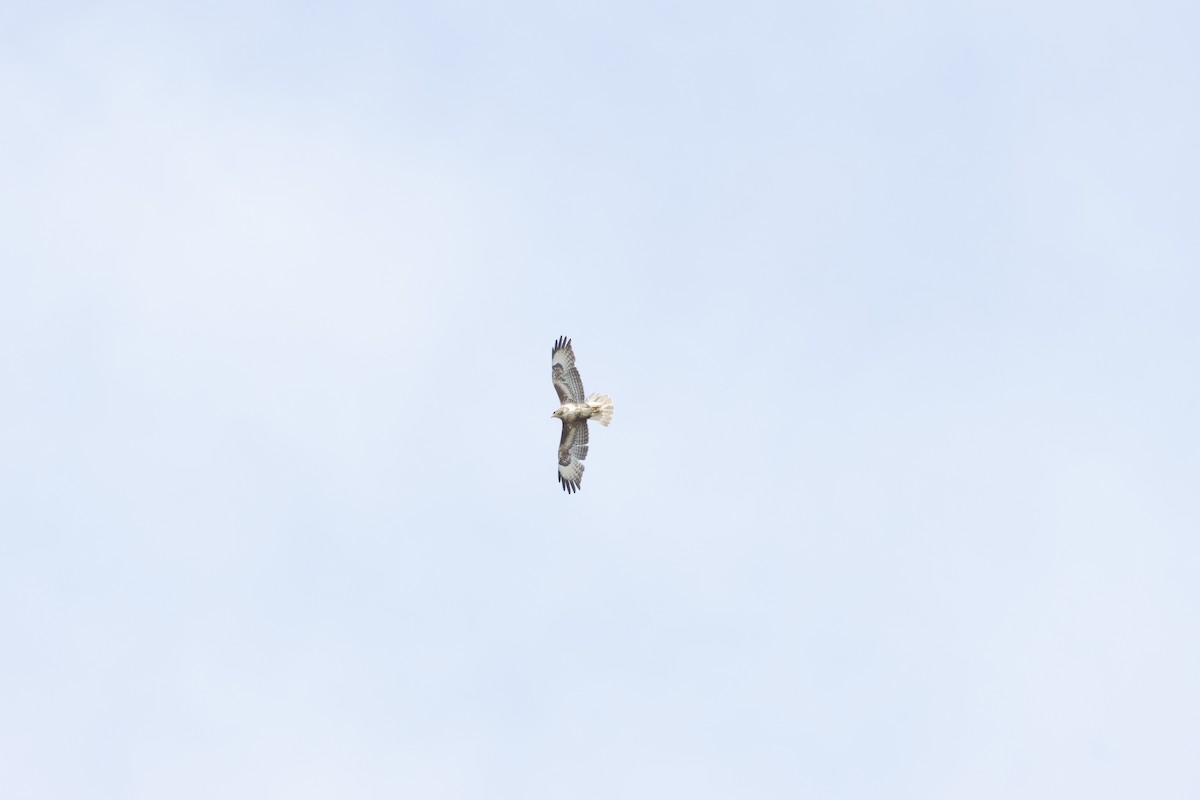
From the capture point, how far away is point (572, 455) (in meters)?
79.2

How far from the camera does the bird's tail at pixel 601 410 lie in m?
A: 77.8

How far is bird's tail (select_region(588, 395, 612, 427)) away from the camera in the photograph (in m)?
77.8

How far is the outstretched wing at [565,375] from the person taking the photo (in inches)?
3066

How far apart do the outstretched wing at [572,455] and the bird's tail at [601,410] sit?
2.95ft

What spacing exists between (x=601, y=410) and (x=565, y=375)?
60.1 inches

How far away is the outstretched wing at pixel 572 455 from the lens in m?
78.8

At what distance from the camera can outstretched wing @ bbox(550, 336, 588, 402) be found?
77.9 meters

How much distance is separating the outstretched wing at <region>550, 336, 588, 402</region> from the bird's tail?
1.41 ft

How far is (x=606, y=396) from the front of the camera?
78188mm

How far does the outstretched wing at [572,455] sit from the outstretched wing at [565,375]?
104 cm

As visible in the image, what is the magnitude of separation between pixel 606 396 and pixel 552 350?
7.10ft

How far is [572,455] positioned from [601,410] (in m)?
2.20

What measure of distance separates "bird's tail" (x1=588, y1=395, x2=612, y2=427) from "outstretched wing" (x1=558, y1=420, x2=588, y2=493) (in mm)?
899

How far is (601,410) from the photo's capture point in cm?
7781
